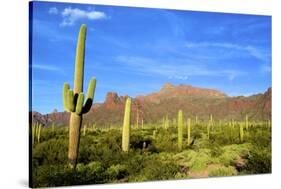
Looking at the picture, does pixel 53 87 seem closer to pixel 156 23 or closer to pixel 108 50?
pixel 108 50

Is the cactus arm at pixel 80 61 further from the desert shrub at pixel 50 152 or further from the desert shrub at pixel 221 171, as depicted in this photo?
the desert shrub at pixel 221 171

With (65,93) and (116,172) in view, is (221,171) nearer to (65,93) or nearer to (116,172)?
(116,172)

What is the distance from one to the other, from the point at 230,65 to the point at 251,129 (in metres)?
1.43

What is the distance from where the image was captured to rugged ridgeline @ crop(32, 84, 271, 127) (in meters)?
12.7

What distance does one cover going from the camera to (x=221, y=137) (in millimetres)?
14016

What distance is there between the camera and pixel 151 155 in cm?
1315

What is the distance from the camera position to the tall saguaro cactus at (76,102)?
12.3 metres

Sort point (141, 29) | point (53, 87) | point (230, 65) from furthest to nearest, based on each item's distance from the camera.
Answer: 1. point (230, 65)
2. point (141, 29)
3. point (53, 87)

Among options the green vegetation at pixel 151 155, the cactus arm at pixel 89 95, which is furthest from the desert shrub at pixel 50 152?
the cactus arm at pixel 89 95

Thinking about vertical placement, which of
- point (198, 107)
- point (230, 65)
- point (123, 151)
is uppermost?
point (230, 65)

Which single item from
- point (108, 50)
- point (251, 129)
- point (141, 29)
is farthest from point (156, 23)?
point (251, 129)

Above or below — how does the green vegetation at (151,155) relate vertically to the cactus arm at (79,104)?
below

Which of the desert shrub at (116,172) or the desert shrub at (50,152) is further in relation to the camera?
the desert shrub at (116,172)

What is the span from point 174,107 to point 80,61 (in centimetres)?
226
